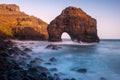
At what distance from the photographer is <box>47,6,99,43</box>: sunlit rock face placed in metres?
73.6

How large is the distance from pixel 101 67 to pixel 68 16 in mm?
50544

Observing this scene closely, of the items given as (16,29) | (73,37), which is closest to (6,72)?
(73,37)

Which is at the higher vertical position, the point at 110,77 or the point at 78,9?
the point at 78,9

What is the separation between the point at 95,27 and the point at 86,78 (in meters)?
57.0

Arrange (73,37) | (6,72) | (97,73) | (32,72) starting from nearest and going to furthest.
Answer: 1. (6,72)
2. (32,72)
3. (97,73)
4. (73,37)

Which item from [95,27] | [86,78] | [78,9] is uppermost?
[78,9]

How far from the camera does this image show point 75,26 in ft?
242

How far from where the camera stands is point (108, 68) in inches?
1006

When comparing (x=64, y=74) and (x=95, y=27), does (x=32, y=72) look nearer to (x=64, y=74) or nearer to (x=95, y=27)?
(x=64, y=74)

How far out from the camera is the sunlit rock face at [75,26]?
2899 inches

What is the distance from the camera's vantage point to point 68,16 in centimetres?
7556

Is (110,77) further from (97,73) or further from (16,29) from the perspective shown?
(16,29)

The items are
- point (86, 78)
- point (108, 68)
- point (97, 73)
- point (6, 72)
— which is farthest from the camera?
point (108, 68)

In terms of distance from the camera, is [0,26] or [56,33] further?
[0,26]
